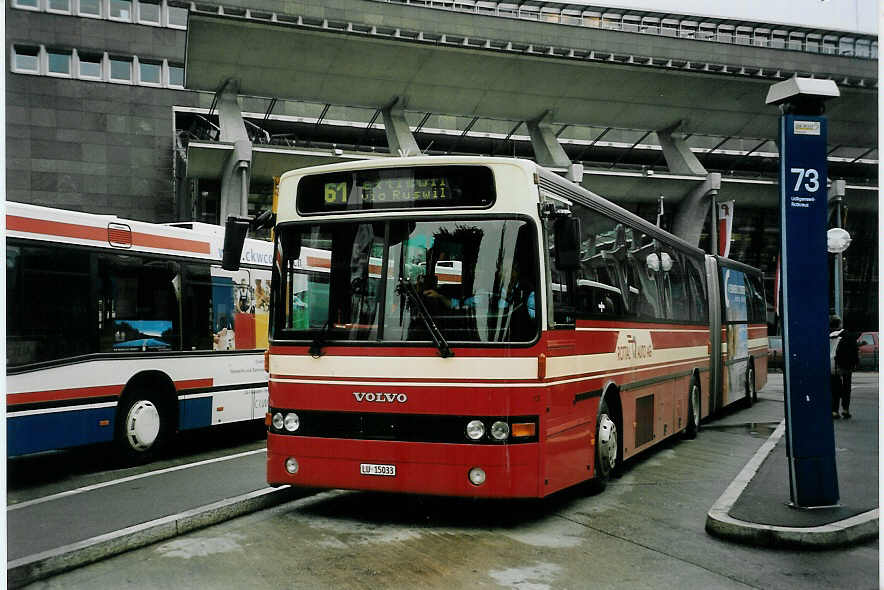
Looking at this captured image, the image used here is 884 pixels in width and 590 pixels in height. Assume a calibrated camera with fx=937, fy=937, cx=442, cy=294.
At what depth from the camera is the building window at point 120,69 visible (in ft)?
60.3

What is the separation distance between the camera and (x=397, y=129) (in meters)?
31.7

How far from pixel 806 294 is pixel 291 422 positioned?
14.4 ft

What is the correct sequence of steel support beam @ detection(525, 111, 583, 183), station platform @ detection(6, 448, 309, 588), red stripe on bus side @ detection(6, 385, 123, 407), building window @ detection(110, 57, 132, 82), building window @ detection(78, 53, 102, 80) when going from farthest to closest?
steel support beam @ detection(525, 111, 583, 183) → building window @ detection(110, 57, 132, 82) → building window @ detection(78, 53, 102, 80) → red stripe on bus side @ detection(6, 385, 123, 407) → station platform @ detection(6, 448, 309, 588)

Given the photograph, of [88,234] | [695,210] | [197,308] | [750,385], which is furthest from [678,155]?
[88,234]

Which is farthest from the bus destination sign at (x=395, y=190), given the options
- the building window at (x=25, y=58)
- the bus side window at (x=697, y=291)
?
the bus side window at (x=697, y=291)

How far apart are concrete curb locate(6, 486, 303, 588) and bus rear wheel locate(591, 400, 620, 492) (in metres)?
2.92

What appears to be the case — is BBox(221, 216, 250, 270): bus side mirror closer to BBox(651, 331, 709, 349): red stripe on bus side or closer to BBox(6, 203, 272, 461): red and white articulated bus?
BBox(6, 203, 272, 461): red and white articulated bus

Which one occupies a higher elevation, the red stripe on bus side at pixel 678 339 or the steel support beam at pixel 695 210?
the steel support beam at pixel 695 210

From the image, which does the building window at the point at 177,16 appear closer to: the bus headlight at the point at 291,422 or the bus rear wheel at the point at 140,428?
the bus rear wheel at the point at 140,428

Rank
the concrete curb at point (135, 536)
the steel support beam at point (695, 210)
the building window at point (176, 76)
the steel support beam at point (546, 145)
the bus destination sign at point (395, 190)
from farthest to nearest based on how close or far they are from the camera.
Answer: the steel support beam at point (546, 145), the steel support beam at point (695, 210), the building window at point (176, 76), the bus destination sign at point (395, 190), the concrete curb at point (135, 536)

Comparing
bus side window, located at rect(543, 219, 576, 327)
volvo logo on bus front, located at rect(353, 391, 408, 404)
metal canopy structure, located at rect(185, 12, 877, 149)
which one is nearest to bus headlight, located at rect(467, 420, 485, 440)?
volvo logo on bus front, located at rect(353, 391, 408, 404)

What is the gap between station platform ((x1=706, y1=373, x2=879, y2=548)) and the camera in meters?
6.86

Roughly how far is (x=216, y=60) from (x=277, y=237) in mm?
22468

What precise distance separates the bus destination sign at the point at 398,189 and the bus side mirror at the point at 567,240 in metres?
0.60
